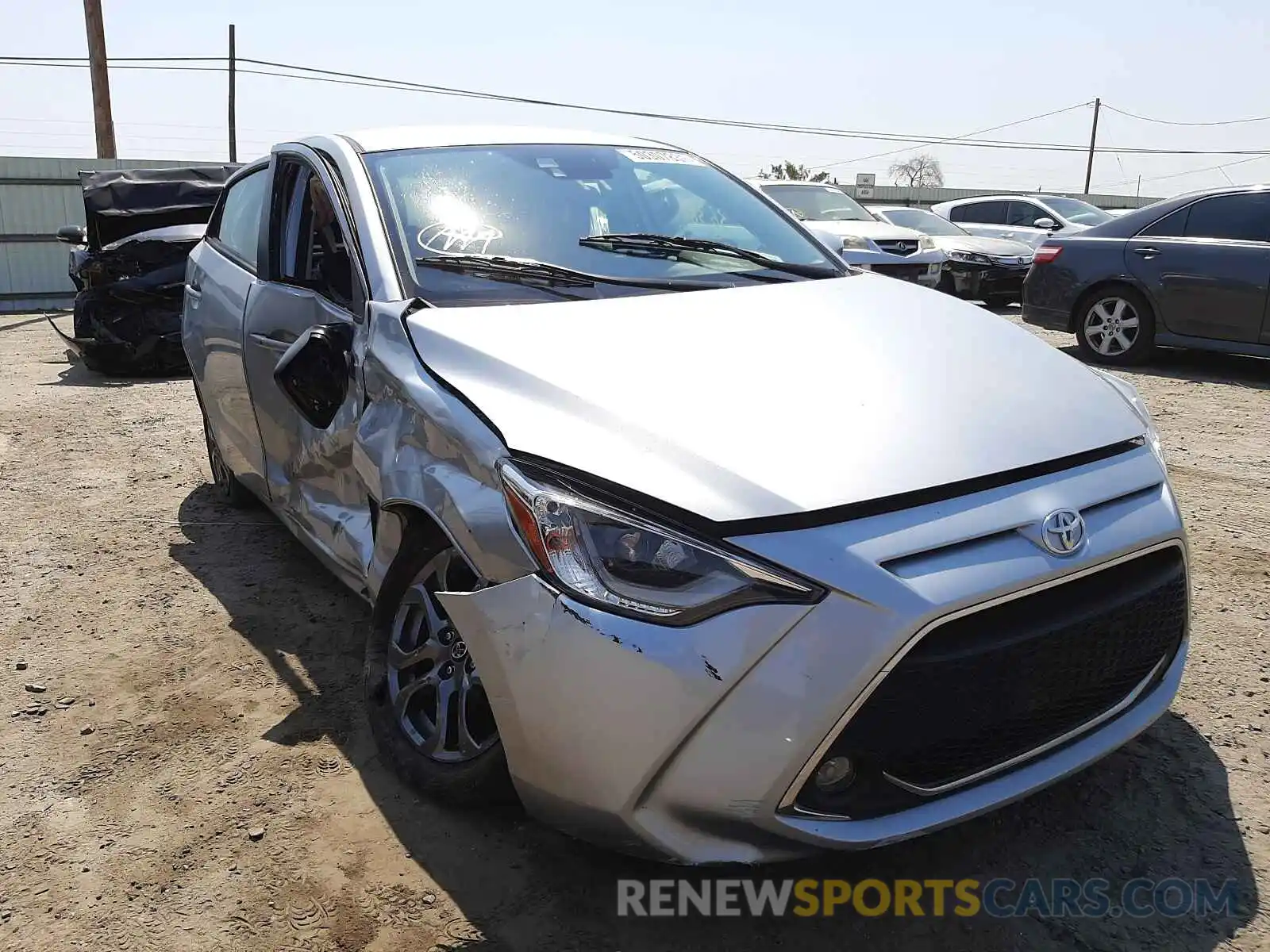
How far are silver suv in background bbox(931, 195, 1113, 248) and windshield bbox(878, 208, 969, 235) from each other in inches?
25.9

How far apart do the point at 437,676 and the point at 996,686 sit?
1305 mm

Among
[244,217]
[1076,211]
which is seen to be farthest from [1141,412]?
[1076,211]

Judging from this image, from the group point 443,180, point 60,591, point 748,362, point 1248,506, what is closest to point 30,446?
point 60,591

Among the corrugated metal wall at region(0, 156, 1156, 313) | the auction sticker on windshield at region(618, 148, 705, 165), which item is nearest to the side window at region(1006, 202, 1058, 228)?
the corrugated metal wall at region(0, 156, 1156, 313)

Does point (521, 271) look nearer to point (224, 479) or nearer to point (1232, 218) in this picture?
point (224, 479)

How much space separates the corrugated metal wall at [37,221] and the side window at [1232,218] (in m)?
14.0

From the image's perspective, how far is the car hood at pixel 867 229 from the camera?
1166cm

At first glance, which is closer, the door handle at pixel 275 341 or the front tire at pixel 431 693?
the front tire at pixel 431 693

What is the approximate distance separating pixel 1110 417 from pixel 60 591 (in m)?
3.84

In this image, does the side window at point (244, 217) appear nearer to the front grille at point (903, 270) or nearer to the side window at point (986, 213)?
the front grille at point (903, 270)

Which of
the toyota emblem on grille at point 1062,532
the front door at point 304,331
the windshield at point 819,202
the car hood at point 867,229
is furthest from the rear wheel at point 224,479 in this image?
the windshield at point 819,202

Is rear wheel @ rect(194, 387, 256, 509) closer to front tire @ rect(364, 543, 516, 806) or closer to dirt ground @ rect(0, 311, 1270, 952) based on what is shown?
dirt ground @ rect(0, 311, 1270, 952)

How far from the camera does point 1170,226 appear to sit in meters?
8.29

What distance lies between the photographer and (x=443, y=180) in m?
3.19
